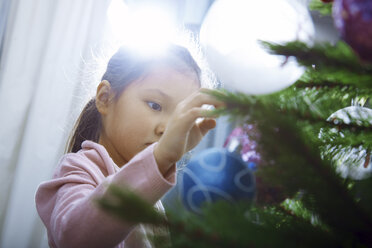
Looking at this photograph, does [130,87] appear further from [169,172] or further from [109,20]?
[109,20]

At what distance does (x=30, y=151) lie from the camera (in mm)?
1565

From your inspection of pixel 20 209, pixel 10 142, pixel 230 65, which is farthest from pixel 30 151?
pixel 230 65

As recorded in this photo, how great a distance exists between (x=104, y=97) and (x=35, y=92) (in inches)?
35.5

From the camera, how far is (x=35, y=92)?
1606 millimetres

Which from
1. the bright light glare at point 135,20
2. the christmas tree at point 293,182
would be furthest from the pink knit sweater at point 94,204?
the bright light glare at point 135,20

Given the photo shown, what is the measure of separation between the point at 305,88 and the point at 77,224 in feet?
1.06

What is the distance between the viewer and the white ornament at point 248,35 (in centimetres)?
60

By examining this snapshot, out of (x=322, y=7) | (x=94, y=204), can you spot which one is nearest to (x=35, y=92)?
(x=94, y=204)

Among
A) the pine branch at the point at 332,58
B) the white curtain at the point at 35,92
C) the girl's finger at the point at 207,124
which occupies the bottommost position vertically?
the white curtain at the point at 35,92

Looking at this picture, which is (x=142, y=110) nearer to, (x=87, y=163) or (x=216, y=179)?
(x=87, y=163)

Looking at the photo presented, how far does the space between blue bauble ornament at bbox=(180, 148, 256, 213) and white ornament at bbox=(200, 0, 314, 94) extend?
25 centimetres

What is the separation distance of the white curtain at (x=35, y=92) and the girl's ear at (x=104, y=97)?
27.9 inches

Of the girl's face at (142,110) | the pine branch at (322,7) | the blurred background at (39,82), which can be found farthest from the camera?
the blurred background at (39,82)

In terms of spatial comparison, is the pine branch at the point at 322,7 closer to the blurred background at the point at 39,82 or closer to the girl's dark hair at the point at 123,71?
the girl's dark hair at the point at 123,71
